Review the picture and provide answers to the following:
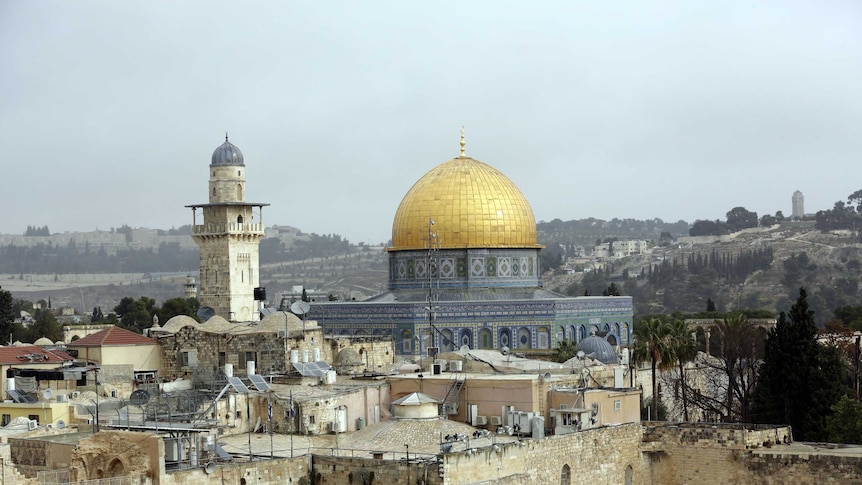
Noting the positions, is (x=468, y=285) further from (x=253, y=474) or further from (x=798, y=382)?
(x=253, y=474)

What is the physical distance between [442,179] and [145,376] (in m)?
15.7

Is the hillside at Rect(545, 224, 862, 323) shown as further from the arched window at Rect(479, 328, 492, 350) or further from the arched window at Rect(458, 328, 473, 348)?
the arched window at Rect(458, 328, 473, 348)

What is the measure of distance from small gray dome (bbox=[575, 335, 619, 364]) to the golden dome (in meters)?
6.35

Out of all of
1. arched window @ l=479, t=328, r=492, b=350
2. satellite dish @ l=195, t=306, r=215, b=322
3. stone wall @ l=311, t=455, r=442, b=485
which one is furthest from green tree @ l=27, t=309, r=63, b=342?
stone wall @ l=311, t=455, r=442, b=485

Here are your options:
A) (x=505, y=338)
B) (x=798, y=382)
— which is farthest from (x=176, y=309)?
(x=798, y=382)

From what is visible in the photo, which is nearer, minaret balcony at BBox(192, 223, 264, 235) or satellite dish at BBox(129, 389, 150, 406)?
satellite dish at BBox(129, 389, 150, 406)

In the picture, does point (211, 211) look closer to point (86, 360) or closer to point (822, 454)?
point (86, 360)

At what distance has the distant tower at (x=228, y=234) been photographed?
47.6 m

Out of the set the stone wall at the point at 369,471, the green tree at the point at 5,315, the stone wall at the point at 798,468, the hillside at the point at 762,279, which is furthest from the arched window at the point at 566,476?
the hillside at the point at 762,279

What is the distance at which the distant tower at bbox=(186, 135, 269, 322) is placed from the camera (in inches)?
1873

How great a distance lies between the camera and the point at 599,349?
37.8 meters

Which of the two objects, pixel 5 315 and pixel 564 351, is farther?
pixel 5 315

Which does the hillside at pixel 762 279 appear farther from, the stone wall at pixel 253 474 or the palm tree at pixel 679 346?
the stone wall at pixel 253 474

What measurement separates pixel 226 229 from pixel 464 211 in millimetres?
8171
